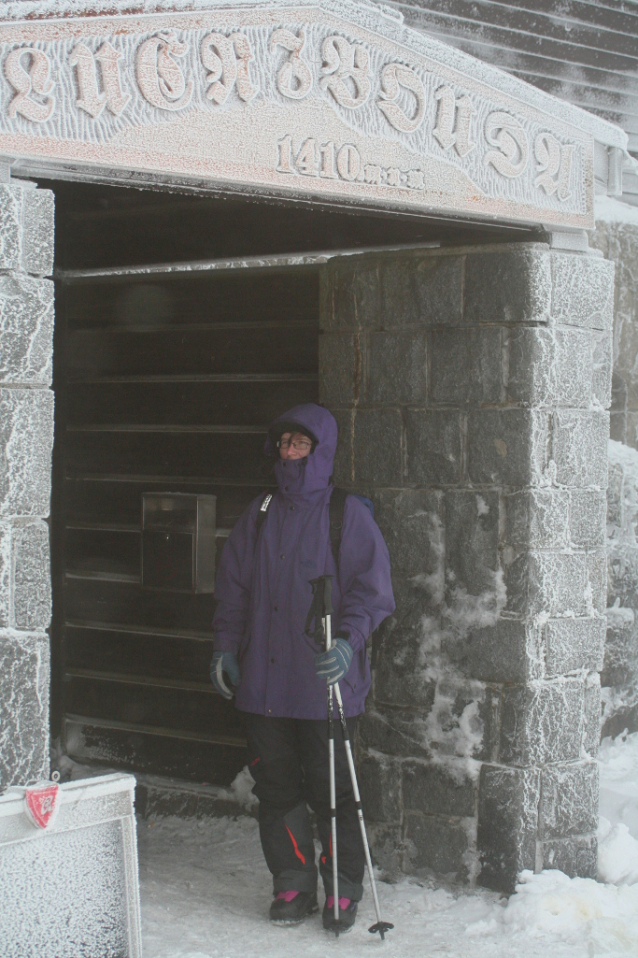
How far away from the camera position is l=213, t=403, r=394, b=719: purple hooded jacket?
4.49m

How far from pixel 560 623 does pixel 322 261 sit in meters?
1.98

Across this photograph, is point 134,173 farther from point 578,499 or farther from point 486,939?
point 486,939

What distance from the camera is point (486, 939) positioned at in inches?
169

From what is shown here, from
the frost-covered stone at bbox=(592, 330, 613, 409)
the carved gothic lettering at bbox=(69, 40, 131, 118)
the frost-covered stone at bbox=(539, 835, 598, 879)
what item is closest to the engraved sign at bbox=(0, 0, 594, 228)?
the carved gothic lettering at bbox=(69, 40, 131, 118)

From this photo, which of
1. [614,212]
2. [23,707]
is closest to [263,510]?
[23,707]

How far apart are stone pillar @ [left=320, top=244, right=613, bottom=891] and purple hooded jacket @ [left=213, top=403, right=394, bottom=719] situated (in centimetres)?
41

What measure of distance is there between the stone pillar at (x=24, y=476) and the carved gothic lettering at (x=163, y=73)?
0.45 metres

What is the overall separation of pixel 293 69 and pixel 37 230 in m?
1.01

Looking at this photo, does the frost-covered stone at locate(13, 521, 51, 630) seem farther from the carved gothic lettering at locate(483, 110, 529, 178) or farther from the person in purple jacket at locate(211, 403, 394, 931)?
the carved gothic lettering at locate(483, 110, 529, 178)

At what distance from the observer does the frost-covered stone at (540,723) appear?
4.66 m

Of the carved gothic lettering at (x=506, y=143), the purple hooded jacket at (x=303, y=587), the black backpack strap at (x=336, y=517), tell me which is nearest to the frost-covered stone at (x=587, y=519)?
the purple hooded jacket at (x=303, y=587)

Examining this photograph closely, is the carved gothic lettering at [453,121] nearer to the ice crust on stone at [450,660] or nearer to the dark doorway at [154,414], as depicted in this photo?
the dark doorway at [154,414]

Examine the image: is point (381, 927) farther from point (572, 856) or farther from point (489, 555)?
point (489, 555)

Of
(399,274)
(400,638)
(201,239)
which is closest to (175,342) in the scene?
(201,239)
